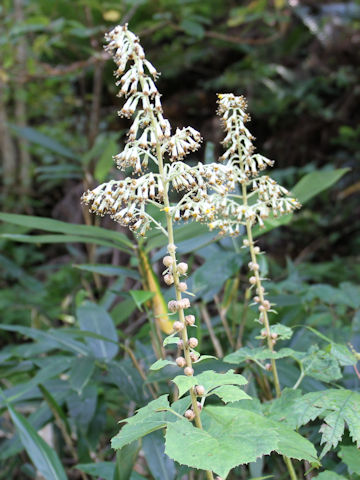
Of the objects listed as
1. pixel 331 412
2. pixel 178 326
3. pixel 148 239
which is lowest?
pixel 331 412

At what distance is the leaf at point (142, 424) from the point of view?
845 mm

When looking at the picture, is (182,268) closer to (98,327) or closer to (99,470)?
(99,470)

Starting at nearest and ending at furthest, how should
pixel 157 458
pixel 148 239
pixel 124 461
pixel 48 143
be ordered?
pixel 124 461
pixel 157 458
pixel 148 239
pixel 48 143

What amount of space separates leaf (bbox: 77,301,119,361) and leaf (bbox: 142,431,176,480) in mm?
364

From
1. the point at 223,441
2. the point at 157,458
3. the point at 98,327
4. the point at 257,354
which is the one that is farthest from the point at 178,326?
the point at 98,327

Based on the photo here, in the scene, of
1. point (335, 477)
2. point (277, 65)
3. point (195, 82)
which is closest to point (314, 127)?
point (277, 65)

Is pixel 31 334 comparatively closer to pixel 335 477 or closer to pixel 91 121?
pixel 335 477

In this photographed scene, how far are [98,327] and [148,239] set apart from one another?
1.32ft

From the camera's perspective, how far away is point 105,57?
3.35 m

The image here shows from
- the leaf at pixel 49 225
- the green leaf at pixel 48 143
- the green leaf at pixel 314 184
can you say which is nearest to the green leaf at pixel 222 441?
the leaf at pixel 49 225

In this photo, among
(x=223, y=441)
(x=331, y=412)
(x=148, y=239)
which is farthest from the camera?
(x=148, y=239)

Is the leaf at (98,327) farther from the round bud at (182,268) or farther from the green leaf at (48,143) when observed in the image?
the green leaf at (48,143)

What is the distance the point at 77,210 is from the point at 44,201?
180 centimetres

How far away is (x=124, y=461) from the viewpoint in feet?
3.92
